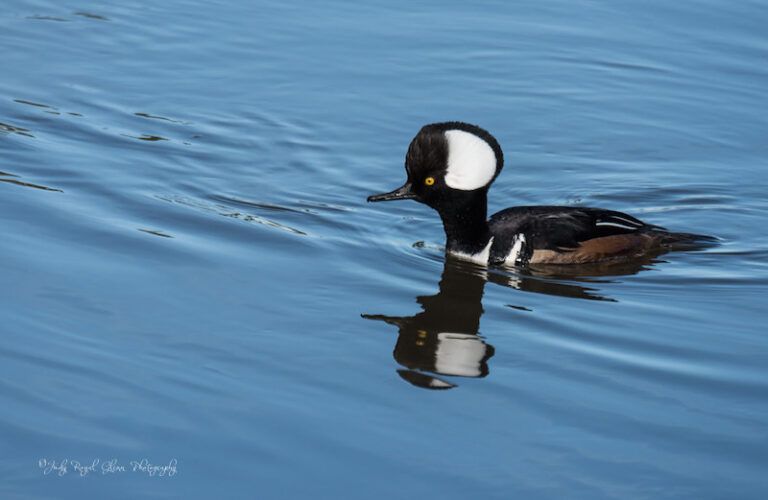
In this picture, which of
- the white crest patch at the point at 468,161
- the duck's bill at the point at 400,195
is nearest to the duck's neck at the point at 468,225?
the white crest patch at the point at 468,161

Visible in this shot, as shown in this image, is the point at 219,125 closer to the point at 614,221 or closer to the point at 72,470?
the point at 614,221

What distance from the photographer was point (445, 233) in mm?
9609

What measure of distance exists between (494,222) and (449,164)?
67cm

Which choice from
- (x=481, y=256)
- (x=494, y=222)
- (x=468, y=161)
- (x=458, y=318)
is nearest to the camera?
(x=458, y=318)

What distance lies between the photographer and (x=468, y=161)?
8.95 meters

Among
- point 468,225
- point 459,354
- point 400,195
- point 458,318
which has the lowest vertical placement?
point 459,354

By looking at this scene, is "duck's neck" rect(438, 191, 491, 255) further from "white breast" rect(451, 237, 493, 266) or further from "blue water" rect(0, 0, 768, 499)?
"blue water" rect(0, 0, 768, 499)

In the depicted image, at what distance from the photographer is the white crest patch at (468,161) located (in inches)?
349

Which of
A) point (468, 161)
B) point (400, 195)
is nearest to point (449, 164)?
point (468, 161)

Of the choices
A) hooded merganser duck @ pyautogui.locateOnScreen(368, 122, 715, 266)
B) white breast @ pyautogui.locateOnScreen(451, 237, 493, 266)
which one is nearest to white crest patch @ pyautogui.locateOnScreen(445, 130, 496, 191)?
hooded merganser duck @ pyautogui.locateOnScreen(368, 122, 715, 266)

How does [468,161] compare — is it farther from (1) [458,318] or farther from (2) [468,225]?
(1) [458,318]

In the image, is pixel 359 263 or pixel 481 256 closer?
pixel 359 263

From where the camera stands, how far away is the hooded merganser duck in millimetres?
8969

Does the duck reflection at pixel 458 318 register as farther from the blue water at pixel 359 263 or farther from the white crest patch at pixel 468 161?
the white crest patch at pixel 468 161
